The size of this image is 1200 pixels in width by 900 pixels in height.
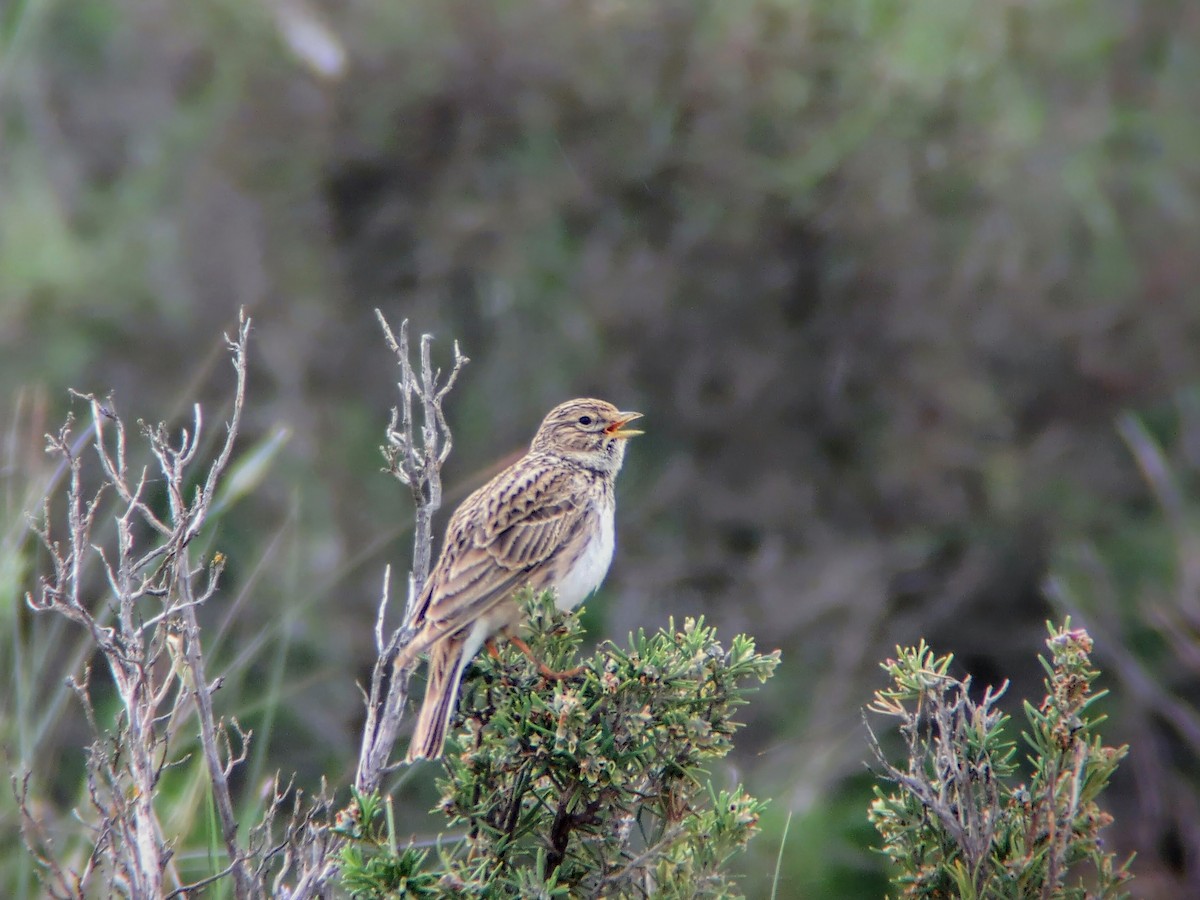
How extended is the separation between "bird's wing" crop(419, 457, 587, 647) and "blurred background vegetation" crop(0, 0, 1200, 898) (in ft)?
15.9

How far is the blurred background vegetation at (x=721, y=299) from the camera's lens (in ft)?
35.9

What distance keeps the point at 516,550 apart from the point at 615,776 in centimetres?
206

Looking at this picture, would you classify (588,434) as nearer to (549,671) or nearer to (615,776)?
(549,671)

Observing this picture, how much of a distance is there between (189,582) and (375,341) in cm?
796

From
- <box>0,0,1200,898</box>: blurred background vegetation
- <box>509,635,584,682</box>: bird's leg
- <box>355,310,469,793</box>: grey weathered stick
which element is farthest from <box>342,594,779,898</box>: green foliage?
<box>0,0,1200,898</box>: blurred background vegetation

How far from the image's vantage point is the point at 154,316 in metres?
11.5

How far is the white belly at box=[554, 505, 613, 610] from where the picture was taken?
17.9ft

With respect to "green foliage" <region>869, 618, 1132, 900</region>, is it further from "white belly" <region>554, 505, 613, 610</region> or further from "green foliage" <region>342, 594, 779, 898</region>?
"white belly" <region>554, 505, 613, 610</region>

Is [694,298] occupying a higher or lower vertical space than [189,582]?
higher

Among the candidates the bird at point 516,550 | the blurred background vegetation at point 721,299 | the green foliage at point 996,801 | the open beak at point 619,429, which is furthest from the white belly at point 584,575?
the blurred background vegetation at point 721,299

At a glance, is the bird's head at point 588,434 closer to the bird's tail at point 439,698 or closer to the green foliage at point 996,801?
the bird's tail at point 439,698

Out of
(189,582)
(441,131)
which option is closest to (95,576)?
(441,131)

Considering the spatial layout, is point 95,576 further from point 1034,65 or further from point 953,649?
point 1034,65

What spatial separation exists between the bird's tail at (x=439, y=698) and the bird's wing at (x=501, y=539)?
63 millimetres
